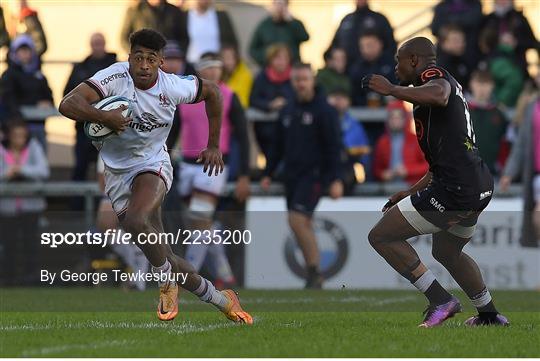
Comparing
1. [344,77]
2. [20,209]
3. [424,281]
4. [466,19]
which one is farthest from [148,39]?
[466,19]

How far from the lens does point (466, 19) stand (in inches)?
675

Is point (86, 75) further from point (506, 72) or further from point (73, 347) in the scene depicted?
point (73, 347)

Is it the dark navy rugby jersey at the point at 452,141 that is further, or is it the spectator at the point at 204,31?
the spectator at the point at 204,31

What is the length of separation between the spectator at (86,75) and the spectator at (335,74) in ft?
8.10

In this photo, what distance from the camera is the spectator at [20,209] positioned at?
14.8m

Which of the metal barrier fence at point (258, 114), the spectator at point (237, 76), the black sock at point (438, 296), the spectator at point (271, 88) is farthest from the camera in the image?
the spectator at point (237, 76)

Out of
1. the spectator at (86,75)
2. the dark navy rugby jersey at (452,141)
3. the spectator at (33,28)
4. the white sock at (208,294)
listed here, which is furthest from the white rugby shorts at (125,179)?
the spectator at (33,28)

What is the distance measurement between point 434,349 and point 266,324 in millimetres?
1905

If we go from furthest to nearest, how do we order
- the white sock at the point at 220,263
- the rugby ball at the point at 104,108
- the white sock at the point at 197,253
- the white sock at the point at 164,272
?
the white sock at the point at 220,263, the white sock at the point at 197,253, the white sock at the point at 164,272, the rugby ball at the point at 104,108

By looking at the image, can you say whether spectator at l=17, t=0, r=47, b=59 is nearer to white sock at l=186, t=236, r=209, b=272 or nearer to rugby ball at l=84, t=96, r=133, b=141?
white sock at l=186, t=236, r=209, b=272

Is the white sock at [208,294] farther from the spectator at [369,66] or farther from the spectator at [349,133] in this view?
the spectator at [369,66]

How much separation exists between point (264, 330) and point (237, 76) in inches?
303

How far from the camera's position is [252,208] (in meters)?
15.5

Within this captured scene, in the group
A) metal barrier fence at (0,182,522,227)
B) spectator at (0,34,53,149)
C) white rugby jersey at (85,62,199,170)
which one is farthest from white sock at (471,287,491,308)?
spectator at (0,34,53,149)
